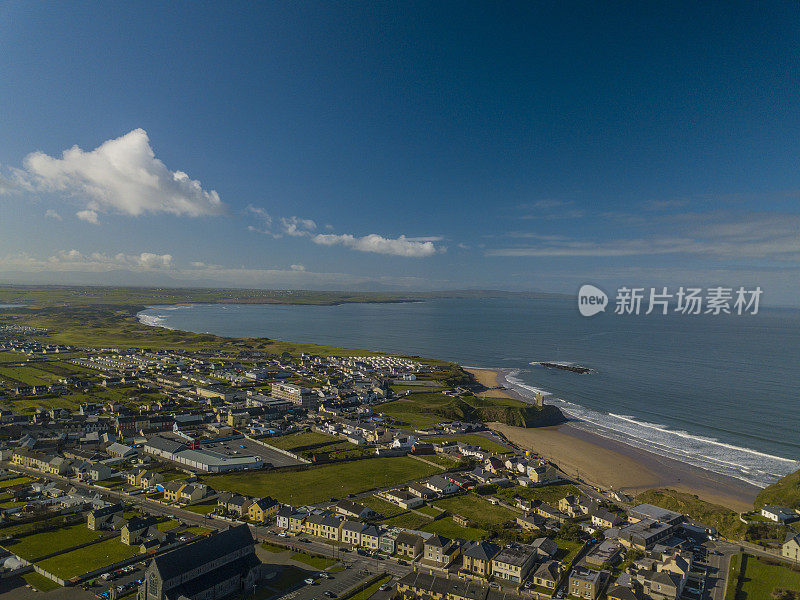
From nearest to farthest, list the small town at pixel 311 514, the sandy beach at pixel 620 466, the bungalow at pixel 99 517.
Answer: the small town at pixel 311 514 < the bungalow at pixel 99 517 < the sandy beach at pixel 620 466

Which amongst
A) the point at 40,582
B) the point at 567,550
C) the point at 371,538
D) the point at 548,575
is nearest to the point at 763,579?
the point at 567,550

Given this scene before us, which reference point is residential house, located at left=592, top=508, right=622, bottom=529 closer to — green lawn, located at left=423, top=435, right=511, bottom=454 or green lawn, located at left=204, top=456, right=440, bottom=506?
green lawn, located at left=204, top=456, right=440, bottom=506

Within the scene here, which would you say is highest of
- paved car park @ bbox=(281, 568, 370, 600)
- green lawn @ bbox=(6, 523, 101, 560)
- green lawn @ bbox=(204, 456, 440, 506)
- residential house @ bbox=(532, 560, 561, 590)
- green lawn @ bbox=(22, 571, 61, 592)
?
residential house @ bbox=(532, 560, 561, 590)

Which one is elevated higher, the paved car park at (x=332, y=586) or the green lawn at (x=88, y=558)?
the paved car park at (x=332, y=586)

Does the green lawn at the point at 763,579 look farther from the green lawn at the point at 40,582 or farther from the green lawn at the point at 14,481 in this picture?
the green lawn at the point at 14,481

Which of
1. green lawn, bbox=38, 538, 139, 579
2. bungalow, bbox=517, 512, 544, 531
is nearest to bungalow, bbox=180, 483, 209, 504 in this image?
green lawn, bbox=38, 538, 139, 579

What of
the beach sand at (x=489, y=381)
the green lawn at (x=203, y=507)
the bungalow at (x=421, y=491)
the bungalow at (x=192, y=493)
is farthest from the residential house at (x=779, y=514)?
the beach sand at (x=489, y=381)

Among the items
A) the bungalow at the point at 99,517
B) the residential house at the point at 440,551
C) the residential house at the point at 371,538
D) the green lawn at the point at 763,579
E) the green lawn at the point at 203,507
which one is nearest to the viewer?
the green lawn at the point at 763,579

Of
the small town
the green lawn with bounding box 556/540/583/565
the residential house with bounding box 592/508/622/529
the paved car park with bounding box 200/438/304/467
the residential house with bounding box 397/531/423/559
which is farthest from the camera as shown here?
the paved car park with bounding box 200/438/304/467
